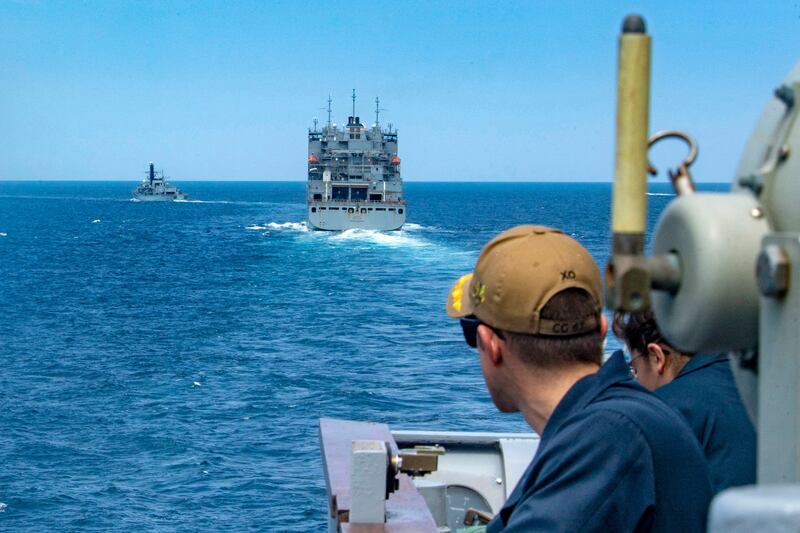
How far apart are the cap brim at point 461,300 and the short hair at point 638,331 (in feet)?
3.42

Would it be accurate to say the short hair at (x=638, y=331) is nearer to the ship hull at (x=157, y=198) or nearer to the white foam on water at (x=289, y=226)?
the white foam on water at (x=289, y=226)

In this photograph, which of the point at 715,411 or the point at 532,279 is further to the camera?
the point at 715,411

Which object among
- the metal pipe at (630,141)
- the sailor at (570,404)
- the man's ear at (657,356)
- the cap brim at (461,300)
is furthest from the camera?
the man's ear at (657,356)

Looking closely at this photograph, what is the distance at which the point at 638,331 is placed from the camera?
3.84 m

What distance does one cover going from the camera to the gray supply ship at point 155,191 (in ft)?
511

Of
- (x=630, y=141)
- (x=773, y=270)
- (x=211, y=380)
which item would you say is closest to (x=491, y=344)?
(x=630, y=141)

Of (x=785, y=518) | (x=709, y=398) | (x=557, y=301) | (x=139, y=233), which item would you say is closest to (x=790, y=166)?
(x=785, y=518)

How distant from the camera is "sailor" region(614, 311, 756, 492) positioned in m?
3.41

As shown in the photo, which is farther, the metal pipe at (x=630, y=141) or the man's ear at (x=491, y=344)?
the man's ear at (x=491, y=344)

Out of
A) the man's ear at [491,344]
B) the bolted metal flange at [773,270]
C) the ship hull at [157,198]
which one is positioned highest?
the bolted metal flange at [773,270]

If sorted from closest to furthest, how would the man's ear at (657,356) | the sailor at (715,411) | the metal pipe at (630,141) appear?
the metal pipe at (630,141), the sailor at (715,411), the man's ear at (657,356)

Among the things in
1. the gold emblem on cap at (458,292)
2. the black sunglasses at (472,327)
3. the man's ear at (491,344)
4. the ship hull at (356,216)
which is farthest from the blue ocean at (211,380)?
the ship hull at (356,216)

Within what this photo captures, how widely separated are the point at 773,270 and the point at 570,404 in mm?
1199

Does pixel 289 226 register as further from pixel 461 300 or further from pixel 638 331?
pixel 461 300
